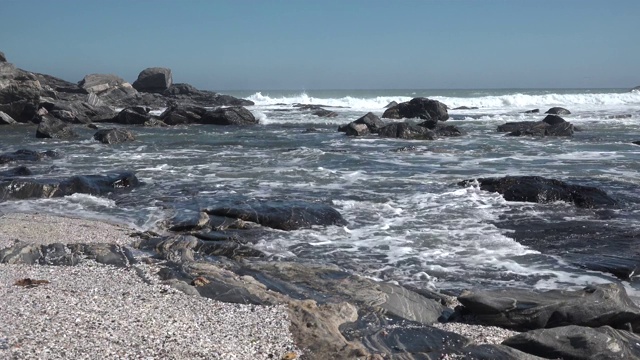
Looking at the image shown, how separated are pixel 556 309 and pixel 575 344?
3.04 feet

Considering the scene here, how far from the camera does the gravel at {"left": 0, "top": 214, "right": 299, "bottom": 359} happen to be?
4.42 metres

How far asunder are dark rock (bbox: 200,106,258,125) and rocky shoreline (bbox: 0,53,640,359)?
24109 millimetres

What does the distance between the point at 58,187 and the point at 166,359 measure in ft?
31.8

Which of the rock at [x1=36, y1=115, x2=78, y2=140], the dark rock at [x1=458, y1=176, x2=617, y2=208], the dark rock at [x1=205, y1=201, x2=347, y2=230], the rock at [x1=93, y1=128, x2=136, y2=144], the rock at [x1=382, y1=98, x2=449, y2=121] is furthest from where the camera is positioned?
the rock at [x1=382, y1=98, x2=449, y2=121]

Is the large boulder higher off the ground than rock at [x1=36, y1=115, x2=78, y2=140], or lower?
higher

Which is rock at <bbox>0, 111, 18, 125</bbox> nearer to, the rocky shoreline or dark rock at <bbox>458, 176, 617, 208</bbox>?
the rocky shoreline

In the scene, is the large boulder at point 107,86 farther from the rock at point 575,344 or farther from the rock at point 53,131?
the rock at point 575,344

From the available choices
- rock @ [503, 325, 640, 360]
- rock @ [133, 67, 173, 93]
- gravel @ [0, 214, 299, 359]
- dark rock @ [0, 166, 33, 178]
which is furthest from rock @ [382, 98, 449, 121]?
rock @ [503, 325, 640, 360]

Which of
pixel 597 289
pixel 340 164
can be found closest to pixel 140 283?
pixel 597 289

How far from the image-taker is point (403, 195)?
1322 centimetres

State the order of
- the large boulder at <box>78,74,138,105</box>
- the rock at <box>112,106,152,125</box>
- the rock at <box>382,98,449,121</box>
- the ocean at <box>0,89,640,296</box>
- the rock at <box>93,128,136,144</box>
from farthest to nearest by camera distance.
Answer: the large boulder at <box>78,74,138,105</box> < the rock at <box>382,98,449,121</box> < the rock at <box>112,106,152,125</box> < the rock at <box>93,128,136,144</box> < the ocean at <box>0,89,640,296</box>

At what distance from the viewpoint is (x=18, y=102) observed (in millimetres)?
34344

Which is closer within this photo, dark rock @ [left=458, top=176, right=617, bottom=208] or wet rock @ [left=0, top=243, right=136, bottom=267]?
wet rock @ [left=0, top=243, right=136, bottom=267]

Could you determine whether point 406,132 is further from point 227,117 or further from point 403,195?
point 403,195
